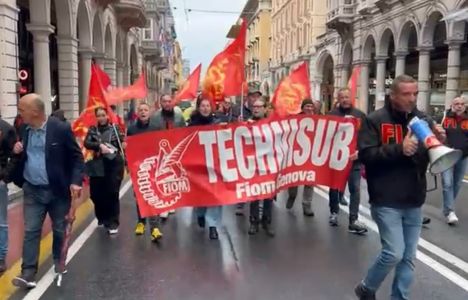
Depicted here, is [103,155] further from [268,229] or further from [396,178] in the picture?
[396,178]

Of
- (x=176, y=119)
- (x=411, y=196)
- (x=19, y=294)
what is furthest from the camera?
(x=176, y=119)

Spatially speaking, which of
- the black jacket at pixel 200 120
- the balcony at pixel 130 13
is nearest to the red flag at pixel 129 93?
the black jacket at pixel 200 120

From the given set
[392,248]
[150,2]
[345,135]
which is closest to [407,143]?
[392,248]

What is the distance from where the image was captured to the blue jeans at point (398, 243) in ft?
14.0

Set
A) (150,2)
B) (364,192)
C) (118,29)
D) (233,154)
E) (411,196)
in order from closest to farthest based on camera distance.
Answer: (411,196) → (233,154) → (364,192) → (118,29) → (150,2)

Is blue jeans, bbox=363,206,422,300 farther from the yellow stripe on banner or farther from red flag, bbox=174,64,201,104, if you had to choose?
red flag, bbox=174,64,201,104

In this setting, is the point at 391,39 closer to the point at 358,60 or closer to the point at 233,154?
the point at 358,60

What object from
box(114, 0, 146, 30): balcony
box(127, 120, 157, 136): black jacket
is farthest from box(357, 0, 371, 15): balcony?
box(127, 120, 157, 136): black jacket

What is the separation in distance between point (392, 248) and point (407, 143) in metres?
0.85

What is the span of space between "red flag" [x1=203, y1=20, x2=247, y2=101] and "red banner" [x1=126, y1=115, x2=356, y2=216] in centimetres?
153

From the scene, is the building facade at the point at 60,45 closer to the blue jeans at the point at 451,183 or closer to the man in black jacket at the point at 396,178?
the blue jeans at the point at 451,183

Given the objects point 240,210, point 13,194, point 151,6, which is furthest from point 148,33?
point 240,210

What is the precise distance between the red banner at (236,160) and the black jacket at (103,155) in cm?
86

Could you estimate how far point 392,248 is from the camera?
13.9ft
